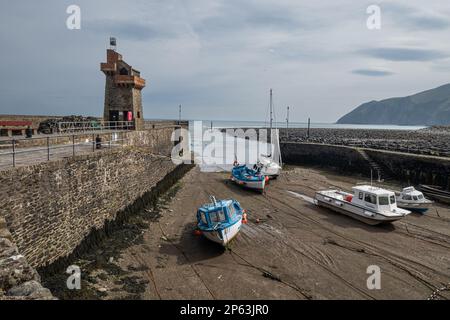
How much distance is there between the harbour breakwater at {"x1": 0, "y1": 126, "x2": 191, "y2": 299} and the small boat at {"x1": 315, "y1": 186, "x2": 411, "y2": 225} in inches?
506

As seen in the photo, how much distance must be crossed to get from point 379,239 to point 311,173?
18.6 m

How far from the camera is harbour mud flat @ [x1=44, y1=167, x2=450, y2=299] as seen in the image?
984cm

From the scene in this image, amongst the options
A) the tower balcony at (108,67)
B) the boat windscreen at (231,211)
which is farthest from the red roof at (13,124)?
the boat windscreen at (231,211)

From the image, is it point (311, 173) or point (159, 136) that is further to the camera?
point (311, 173)

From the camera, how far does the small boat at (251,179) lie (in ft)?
75.7

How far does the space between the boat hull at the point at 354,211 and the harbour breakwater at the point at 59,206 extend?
468 inches

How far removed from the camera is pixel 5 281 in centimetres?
635

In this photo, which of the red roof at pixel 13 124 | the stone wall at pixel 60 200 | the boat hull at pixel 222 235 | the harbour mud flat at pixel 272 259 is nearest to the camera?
the stone wall at pixel 60 200

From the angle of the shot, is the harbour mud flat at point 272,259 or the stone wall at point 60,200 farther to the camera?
the harbour mud flat at point 272,259

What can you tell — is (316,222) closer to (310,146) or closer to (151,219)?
(151,219)

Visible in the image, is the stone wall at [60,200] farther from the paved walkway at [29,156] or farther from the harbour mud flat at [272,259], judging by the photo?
the harbour mud flat at [272,259]

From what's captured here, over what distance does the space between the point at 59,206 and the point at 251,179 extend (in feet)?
49.4

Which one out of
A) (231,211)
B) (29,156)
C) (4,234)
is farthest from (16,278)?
(231,211)
